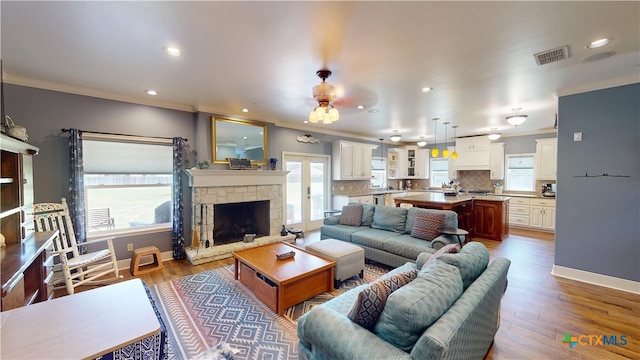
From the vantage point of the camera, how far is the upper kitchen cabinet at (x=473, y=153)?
278 inches

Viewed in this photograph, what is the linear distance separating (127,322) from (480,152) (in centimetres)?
826

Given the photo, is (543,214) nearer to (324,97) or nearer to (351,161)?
(351,161)

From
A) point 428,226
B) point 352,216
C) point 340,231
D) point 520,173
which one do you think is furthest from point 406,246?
point 520,173

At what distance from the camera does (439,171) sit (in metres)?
8.56

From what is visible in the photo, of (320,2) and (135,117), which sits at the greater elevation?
(320,2)

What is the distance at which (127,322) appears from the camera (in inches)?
45.9

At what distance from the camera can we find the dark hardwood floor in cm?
208

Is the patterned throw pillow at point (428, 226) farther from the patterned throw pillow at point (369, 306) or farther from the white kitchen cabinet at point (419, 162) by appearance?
the white kitchen cabinet at point (419, 162)

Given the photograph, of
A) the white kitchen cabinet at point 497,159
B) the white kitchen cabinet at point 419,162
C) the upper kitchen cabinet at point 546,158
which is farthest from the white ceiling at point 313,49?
the white kitchen cabinet at point 419,162

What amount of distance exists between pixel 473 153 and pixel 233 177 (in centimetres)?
668

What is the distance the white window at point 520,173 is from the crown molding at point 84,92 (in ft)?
27.2

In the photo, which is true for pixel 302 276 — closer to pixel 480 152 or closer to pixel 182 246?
pixel 182 246

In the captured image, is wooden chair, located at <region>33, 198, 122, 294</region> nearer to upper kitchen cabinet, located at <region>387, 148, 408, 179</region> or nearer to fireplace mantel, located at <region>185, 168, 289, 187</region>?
fireplace mantel, located at <region>185, 168, 289, 187</region>

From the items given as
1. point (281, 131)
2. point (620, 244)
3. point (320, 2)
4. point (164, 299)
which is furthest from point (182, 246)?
point (620, 244)
